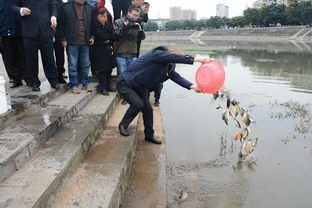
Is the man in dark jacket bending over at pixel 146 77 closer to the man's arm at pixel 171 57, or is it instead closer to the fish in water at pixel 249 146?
the man's arm at pixel 171 57

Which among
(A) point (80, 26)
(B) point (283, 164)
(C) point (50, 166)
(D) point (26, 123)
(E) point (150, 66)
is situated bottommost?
(B) point (283, 164)

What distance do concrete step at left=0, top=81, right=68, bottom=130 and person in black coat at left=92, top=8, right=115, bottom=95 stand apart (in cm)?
78

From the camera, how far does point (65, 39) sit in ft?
16.1

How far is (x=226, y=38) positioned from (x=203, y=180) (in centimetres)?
6401

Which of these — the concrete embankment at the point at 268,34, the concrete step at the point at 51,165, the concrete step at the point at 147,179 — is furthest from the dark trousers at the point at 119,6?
the concrete embankment at the point at 268,34

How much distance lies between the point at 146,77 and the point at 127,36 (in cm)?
176

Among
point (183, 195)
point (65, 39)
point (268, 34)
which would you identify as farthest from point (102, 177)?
point (268, 34)

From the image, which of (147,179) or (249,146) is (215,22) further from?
(147,179)

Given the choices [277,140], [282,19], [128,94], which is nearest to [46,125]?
[128,94]

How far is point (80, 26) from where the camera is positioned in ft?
16.4

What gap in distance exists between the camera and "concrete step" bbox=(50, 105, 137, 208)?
8.25 feet

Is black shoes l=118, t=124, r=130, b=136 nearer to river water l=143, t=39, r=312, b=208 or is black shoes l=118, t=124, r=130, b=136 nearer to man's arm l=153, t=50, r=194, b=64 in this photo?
river water l=143, t=39, r=312, b=208

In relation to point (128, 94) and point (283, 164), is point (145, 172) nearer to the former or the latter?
point (128, 94)

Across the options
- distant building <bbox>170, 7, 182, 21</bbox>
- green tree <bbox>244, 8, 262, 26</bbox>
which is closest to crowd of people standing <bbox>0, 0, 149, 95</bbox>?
green tree <bbox>244, 8, 262, 26</bbox>
